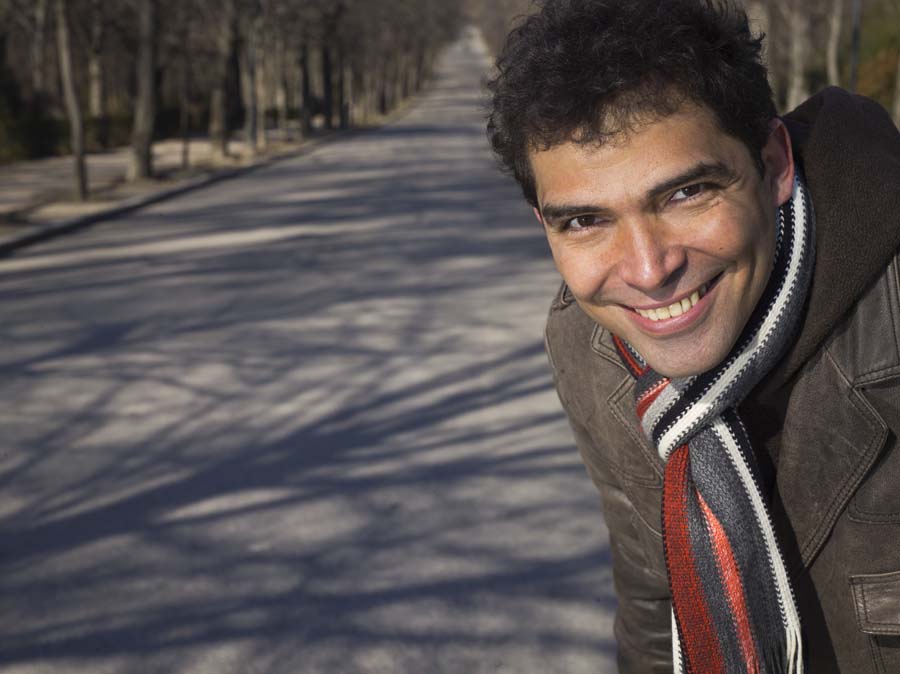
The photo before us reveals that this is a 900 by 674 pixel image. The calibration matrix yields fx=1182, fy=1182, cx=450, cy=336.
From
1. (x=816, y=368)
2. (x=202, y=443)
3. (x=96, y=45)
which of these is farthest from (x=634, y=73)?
(x=96, y=45)

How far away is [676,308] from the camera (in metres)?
2.03

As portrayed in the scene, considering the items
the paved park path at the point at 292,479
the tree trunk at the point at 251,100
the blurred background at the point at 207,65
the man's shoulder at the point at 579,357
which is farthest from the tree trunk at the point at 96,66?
the man's shoulder at the point at 579,357

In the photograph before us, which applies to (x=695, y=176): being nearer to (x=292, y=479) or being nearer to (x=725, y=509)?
(x=725, y=509)

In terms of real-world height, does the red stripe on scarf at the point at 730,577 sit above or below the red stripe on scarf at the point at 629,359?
below

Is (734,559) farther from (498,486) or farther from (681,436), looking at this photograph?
(498,486)

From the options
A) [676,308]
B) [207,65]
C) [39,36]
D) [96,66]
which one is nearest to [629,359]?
[676,308]

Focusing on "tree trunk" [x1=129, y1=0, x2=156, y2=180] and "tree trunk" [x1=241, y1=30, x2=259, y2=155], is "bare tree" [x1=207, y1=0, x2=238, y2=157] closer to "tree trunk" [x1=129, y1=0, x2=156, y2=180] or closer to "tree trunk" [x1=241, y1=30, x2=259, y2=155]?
"tree trunk" [x1=241, y1=30, x2=259, y2=155]

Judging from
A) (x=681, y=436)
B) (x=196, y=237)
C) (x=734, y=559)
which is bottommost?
(x=196, y=237)

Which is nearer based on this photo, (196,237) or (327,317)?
(327,317)

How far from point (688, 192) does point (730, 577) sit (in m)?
0.71

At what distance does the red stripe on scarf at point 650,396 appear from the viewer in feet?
6.93

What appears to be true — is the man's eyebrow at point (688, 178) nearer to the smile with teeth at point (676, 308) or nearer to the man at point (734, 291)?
the man at point (734, 291)

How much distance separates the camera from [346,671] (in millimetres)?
3758

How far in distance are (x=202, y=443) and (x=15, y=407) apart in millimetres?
1372
